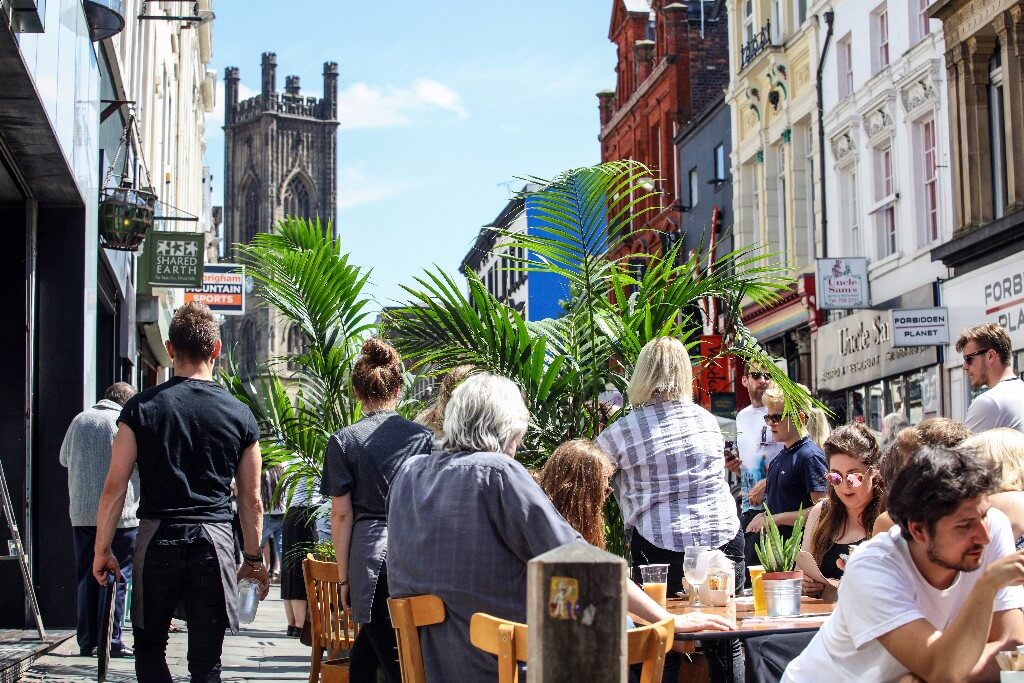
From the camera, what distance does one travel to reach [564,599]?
3129 mm

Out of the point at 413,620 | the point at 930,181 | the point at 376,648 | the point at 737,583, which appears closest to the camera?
the point at 413,620

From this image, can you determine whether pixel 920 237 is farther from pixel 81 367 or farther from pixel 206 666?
pixel 206 666

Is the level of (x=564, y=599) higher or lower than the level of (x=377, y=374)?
lower

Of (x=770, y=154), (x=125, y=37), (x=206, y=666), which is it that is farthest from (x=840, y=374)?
(x=206, y=666)

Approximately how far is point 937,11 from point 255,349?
93.1 meters

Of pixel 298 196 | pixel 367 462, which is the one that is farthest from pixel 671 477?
pixel 298 196

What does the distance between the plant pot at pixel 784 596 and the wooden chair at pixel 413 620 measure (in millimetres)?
1291

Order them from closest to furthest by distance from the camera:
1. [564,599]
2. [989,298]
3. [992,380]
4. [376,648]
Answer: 1. [564,599]
2. [376,648]
3. [992,380]
4. [989,298]

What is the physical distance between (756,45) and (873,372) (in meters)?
8.67

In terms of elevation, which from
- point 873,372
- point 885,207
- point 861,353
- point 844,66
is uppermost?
point 844,66

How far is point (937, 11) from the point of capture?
804 inches

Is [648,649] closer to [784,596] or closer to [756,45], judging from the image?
[784,596]

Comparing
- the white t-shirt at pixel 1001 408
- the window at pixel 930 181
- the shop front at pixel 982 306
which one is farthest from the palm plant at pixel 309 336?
the window at pixel 930 181

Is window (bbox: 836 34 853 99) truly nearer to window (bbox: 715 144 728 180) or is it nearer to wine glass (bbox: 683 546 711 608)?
window (bbox: 715 144 728 180)
